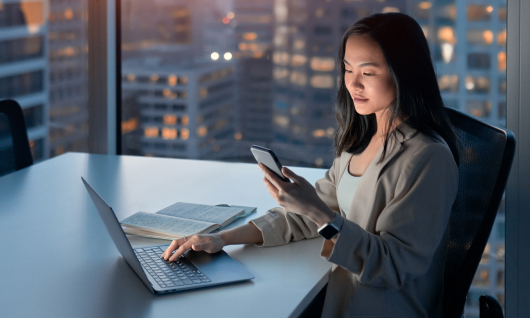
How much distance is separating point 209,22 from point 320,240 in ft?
5.49

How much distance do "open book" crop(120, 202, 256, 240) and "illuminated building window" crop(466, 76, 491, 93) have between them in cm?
118

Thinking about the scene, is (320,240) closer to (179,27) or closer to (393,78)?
(393,78)

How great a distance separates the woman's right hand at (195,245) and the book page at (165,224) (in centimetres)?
11

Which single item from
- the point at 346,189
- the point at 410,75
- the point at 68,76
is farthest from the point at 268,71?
the point at 410,75

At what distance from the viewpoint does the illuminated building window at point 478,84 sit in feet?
7.26

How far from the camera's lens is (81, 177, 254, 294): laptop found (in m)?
1.12

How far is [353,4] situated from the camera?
2.51 meters

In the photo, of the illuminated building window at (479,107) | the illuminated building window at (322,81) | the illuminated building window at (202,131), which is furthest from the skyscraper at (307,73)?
the illuminated building window at (479,107)

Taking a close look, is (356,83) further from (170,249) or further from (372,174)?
(170,249)

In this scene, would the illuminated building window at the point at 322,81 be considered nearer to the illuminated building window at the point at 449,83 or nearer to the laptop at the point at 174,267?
the illuminated building window at the point at 449,83

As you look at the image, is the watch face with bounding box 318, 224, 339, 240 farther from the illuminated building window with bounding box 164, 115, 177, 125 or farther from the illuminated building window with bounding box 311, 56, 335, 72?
the illuminated building window with bounding box 164, 115, 177, 125

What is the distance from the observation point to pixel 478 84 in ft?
7.37

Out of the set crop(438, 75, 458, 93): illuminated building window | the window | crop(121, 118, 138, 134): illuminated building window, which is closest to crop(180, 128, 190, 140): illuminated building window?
the window

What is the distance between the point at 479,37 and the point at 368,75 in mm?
1188
